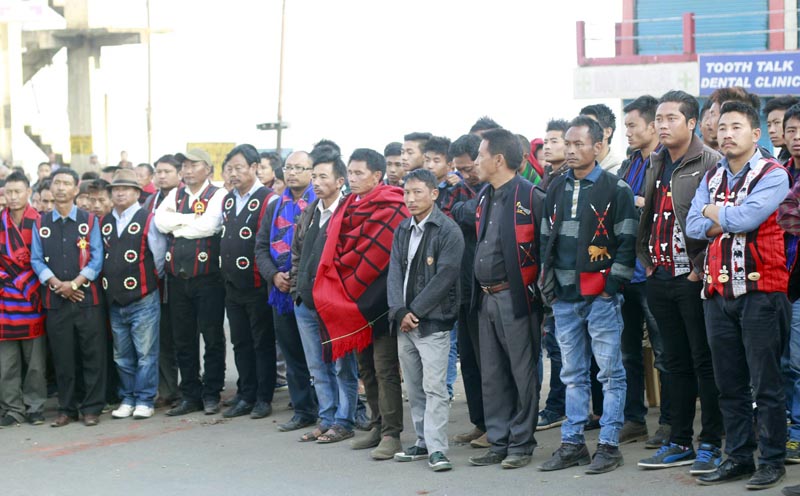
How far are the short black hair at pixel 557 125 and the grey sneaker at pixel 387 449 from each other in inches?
102

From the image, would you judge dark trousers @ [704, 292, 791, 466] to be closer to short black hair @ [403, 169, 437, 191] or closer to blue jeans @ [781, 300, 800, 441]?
blue jeans @ [781, 300, 800, 441]

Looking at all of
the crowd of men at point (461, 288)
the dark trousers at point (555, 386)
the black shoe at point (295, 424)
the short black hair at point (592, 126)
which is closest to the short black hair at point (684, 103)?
the crowd of men at point (461, 288)

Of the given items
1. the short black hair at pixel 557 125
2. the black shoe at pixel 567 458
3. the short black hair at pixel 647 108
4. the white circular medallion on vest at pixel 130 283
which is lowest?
the black shoe at pixel 567 458

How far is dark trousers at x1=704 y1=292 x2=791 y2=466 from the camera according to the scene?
6.06 meters

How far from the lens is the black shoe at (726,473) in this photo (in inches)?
247

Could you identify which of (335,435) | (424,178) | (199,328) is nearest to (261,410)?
(199,328)

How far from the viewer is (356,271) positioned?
7.96 meters

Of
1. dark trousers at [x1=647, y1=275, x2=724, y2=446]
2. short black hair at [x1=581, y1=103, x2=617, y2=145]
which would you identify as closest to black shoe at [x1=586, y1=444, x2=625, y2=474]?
dark trousers at [x1=647, y1=275, x2=724, y2=446]

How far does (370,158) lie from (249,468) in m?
2.41

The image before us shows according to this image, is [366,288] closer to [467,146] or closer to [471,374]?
[471,374]

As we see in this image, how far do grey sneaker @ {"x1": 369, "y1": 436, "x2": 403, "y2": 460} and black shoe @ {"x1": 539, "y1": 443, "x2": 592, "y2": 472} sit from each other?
1.18 metres

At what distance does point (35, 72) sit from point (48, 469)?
79.0 ft

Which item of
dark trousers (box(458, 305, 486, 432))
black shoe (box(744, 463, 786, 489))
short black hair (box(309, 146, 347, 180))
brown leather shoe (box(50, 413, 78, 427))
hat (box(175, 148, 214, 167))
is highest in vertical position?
hat (box(175, 148, 214, 167))

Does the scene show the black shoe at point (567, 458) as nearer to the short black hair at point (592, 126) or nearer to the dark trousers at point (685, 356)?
the dark trousers at point (685, 356)
